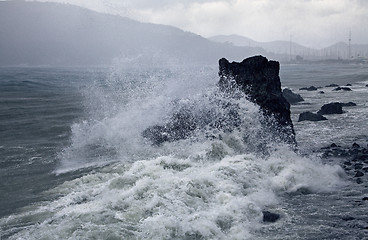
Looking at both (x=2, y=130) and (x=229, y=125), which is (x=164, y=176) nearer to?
(x=229, y=125)

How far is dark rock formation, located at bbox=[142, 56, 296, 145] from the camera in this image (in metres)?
16.2

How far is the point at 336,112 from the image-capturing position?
1073 inches

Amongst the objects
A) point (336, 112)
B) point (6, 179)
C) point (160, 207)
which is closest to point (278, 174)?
point (160, 207)

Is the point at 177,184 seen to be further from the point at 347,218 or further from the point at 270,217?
the point at 347,218

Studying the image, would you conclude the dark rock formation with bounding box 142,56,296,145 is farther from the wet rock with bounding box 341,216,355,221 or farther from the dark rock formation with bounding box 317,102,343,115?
the dark rock formation with bounding box 317,102,343,115

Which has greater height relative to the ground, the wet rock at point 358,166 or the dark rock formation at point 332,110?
the dark rock formation at point 332,110

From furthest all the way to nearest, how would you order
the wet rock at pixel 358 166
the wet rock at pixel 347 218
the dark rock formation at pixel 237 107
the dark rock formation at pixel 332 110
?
the dark rock formation at pixel 332 110
the dark rock formation at pixel 237 107
the wet rock at pixel 358 166
the wet rock at pixel 347 218

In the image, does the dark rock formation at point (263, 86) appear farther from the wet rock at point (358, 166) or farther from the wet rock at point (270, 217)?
the wet rock at point (270, 217)

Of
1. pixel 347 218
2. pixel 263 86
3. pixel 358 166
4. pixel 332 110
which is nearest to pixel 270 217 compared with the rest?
pixel 347 218

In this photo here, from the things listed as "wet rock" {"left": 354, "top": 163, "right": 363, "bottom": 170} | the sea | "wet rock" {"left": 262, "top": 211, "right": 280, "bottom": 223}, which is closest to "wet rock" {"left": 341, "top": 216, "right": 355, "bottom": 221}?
the sea

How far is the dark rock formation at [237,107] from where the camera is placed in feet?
53.2

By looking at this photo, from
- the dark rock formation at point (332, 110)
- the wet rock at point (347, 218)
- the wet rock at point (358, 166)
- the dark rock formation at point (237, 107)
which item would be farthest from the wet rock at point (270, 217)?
the dark rock formation at point (332, 110)

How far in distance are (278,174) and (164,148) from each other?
532 centimetres

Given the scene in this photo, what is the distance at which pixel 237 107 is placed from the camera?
16.6m
